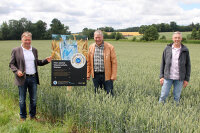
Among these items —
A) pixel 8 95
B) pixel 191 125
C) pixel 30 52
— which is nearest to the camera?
pixel 191 125

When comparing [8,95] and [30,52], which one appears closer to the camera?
[30,52]

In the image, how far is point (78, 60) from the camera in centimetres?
491

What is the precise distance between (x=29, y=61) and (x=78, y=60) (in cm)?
119

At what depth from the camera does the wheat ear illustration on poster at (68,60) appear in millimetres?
4812

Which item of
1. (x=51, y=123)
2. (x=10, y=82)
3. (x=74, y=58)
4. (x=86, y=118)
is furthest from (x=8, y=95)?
(x=86, y=118)

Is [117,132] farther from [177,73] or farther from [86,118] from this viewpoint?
[177,73]

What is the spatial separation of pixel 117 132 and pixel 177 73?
225cm

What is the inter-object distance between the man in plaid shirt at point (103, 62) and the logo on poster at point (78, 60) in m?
0.18

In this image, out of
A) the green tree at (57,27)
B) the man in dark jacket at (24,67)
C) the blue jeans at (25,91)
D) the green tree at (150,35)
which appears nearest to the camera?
the man in dark jacket at (24,67)

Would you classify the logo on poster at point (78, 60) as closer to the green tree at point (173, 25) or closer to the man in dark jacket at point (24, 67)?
the man in dark jacket at point (24, 67)

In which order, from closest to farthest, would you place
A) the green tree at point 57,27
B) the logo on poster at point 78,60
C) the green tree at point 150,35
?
the logo on poster at point 78,60, the green tree at point 150,35, the green tree at point 57,27

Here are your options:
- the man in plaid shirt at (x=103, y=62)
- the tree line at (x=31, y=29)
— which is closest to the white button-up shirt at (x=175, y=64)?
the man in plaid shirt at (x=103, y=62)

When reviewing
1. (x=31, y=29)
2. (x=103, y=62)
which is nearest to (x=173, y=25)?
(x=31, y=29)

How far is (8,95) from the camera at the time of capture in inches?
243
